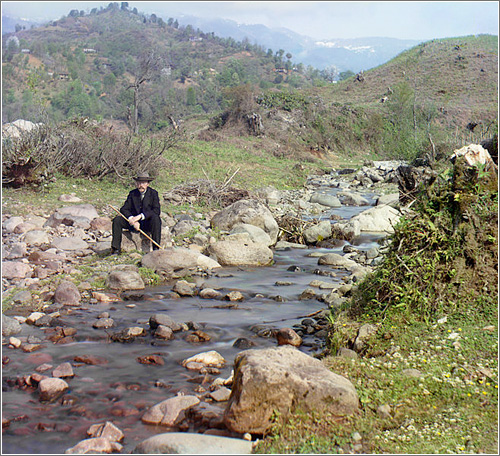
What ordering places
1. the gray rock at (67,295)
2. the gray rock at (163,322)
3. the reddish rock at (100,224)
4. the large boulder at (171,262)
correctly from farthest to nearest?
1. the reddish rock at (100,224)
2. the large boulder at (171,262)
3. the gray rock at (67,295)
4. the gray rock at (163,322)

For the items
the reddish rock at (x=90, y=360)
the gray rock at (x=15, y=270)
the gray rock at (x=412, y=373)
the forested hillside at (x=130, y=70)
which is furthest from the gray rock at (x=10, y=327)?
the forested hillside at (x=130, y=70)

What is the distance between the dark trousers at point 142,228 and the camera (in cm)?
853

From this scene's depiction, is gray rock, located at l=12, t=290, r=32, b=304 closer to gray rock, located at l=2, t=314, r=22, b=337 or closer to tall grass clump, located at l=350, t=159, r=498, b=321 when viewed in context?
gray rock, located at l=2, t=314, r=22, b=337

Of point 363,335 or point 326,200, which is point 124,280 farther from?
point 326,200

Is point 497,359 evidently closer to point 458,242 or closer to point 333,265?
point 458,242

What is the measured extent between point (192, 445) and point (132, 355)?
86.9 inches

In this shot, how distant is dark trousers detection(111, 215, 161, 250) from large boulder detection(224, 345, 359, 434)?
526 cm

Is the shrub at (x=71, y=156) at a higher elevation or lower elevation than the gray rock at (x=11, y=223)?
higher

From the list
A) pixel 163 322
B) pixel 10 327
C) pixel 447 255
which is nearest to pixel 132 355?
pixel 163 322

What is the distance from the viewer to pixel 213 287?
7.91 metres

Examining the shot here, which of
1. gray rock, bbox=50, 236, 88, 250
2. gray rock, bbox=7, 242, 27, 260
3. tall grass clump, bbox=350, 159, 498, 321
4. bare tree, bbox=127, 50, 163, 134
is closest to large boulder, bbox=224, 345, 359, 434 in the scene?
tall grass clump, bbox=350, 159, 498, 321

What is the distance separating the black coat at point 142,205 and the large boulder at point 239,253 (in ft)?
4.42

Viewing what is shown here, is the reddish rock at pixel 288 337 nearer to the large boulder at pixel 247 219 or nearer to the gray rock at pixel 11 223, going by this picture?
the large boulder at pixel 247 219

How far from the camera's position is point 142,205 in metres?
8.65
